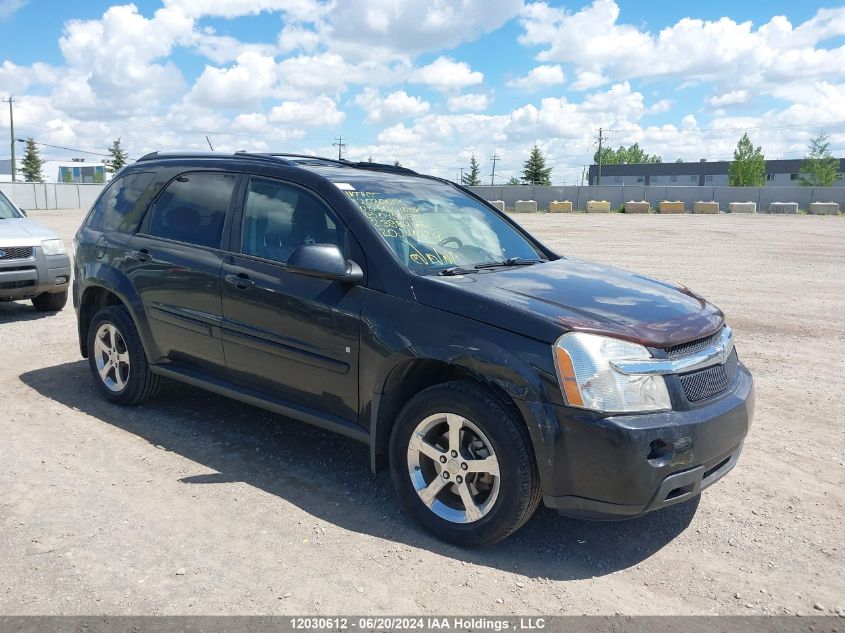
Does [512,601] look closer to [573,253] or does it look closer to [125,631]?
[125,631]

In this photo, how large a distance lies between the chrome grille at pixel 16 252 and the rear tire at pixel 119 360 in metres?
3.65

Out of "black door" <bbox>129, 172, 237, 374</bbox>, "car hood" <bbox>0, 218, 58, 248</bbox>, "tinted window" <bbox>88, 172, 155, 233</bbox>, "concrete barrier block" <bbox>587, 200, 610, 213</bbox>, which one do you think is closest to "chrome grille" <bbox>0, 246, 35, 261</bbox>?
"car hood" <bbox>0, 218, 58, 248</bbox>

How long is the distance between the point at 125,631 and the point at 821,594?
9.82ft

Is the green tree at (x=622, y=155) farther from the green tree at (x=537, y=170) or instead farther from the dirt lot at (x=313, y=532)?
the dirt lot at (x=313, y=532)

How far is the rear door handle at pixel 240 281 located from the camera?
4.41 meters

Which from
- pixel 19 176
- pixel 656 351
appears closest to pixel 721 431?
pixel 656 351

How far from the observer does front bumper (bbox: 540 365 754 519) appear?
10.2ft

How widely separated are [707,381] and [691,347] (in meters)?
0.18

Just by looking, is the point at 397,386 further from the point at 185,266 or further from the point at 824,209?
the point at 824,209

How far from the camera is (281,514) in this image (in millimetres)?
3873

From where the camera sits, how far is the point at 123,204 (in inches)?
221

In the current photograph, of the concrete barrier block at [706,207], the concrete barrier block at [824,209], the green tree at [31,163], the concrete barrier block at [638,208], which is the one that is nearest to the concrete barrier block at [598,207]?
the concrete barrier block at [638,208]

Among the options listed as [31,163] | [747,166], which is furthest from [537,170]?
[31,163]

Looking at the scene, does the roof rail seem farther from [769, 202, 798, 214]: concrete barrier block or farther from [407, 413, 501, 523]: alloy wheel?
[769, 202, 798, 214]: concrete barrier block
